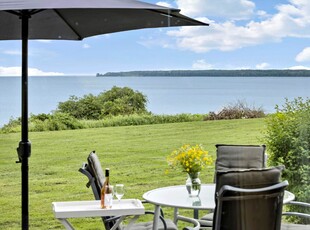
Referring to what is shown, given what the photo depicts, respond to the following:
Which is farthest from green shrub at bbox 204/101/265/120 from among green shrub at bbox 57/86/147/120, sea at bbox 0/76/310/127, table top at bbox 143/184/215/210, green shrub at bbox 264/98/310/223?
table top at bbox 143/184/215/210

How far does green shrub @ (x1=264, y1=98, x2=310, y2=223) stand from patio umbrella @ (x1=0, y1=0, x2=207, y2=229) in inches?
68.5

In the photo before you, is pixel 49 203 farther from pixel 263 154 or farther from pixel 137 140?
pixel 263 154

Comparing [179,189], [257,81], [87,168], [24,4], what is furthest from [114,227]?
[257,81]

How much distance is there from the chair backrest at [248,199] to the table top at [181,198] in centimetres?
60

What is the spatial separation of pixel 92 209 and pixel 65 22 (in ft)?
5.68

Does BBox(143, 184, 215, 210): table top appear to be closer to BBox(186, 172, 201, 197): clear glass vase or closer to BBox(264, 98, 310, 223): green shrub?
BBox(186, 172, 201, 197): clear glass vase

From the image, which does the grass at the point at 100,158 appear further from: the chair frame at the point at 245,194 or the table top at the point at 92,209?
the chair frame at the point at 245,194

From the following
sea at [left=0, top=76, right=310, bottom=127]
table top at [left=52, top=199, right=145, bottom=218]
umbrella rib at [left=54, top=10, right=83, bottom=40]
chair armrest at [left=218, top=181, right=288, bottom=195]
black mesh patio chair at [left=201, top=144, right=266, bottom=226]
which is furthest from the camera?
sea at [left=0, top=76, right=310, bottom=127]

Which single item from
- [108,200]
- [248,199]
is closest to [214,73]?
[108,200]

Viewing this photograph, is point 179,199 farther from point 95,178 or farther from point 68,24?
point 68,24

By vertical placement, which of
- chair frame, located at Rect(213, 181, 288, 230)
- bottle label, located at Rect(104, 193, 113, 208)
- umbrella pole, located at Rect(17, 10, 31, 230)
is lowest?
bottle label, located at Rect(104, 193, 113, 208)

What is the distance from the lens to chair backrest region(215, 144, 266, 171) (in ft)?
15.7

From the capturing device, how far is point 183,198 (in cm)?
411

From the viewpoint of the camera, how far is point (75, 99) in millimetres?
5715
